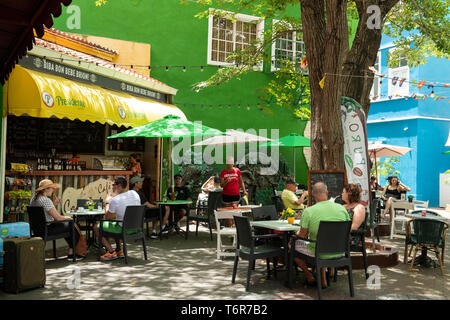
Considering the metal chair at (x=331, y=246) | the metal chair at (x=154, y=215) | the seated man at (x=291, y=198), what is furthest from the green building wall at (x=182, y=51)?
the metal chair at (x=331, y=246)

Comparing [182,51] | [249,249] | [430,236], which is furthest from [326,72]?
[182,51]

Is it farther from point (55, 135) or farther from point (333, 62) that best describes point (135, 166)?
point (333, 62)

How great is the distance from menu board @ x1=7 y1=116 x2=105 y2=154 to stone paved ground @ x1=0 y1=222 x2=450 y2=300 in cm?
398

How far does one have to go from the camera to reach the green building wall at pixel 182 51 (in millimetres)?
15102

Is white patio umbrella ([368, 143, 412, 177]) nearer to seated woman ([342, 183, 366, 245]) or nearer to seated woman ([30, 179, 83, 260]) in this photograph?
seated woman ([342, 183, 366, 245])

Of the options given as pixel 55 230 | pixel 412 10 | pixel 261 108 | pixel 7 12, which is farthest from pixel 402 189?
pixel 7 12

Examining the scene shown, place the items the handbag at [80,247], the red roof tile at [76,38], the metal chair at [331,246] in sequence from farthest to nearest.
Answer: the red roof tile at [76,38]
the handbag at [80,247]
the metal chair at [331,246]

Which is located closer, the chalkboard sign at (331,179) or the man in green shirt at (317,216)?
the man in green shirt at (317,216)

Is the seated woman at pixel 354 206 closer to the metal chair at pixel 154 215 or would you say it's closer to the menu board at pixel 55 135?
the metal chair at pixel 154 215

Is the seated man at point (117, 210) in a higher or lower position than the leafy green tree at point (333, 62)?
lower

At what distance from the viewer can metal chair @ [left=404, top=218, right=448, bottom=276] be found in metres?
7.28

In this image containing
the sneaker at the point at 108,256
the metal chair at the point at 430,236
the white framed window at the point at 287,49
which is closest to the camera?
the metal chair at the point at 430,236

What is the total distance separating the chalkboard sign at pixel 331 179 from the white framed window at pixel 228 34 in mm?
9588

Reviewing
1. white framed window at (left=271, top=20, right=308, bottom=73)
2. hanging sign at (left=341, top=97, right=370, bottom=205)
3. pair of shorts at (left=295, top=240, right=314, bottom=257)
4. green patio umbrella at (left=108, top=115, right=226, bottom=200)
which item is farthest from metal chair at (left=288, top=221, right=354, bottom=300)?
white framed window at (left=271, top=20, right=308, bottom=73)
